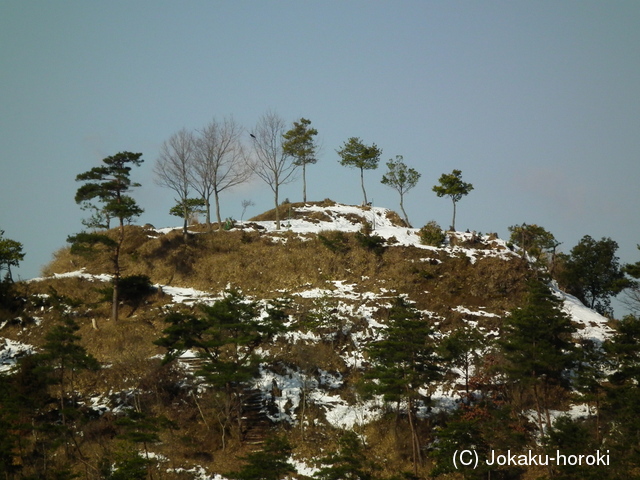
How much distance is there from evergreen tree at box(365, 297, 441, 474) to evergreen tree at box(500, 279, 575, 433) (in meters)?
3.58

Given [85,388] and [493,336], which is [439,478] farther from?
[85,388]

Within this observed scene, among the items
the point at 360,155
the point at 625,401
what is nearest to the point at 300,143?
the point at 360,155

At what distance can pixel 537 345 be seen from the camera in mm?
26562

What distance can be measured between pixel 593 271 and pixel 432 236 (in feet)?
42.5

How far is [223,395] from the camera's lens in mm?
29375

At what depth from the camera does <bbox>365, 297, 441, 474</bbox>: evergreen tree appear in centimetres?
2580

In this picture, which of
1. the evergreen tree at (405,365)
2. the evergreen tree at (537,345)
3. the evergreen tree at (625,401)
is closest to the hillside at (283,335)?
the evergreen tree at (405,365)

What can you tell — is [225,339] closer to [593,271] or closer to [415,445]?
[415,445]

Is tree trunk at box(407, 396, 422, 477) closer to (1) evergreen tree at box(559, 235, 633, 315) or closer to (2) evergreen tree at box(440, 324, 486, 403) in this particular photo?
(2) evergreen tree at box(440, 324, 486, 403)

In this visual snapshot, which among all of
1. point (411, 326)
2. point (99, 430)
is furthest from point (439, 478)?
point (99, 430)

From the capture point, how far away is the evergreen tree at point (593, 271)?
151 feet

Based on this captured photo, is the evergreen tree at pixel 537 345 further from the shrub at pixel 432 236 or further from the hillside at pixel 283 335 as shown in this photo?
the shrub at pixel 432 236

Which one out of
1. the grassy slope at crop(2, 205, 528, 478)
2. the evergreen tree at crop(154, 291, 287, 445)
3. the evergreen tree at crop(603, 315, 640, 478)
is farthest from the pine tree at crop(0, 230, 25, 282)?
the evergreen tree at crop(603, 315, 640, 478)

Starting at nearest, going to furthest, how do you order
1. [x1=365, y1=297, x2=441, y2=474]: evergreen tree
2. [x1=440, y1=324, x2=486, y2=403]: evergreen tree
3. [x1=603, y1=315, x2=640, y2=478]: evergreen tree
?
[x1=603, y1=315, x2=640, y2=478]: evergreen tree, [x1=365, y1=297, x2=441, y2=474]: evergreen tree, [x1=440, y1=324, x2=486, y2=403]: evergreen tree
